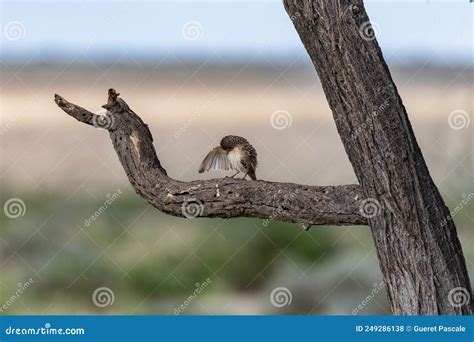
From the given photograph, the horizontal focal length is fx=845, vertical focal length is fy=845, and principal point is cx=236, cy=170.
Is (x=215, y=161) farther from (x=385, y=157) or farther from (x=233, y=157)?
(x=385, y=157)

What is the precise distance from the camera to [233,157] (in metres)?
4.06

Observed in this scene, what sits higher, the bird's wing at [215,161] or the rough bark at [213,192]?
the bird's wing at [215,161]

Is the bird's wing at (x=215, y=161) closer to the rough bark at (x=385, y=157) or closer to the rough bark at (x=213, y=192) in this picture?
the rough bark at (x=213, y=192)

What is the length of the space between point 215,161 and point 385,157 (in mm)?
1137

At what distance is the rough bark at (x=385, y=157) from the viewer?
320 cm

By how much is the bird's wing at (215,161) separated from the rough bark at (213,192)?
13.2 inches

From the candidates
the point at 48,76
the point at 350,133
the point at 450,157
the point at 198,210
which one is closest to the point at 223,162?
the point at 198,210

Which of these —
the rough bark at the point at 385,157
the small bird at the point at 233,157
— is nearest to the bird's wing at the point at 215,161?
the small bird at the point at 233,157

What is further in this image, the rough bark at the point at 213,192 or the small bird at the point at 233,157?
the small bird at the point at 233,157

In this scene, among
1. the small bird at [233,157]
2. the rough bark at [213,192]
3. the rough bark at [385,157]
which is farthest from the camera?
the small bird at [233,157]

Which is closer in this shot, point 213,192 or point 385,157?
point 385,157

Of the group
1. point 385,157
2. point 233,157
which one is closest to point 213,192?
point 233,157

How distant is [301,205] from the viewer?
Result: 11.6ft

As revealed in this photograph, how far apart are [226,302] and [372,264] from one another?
121 centimetres
